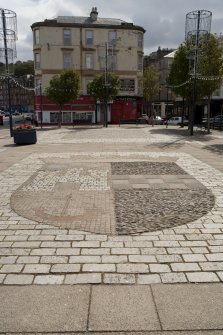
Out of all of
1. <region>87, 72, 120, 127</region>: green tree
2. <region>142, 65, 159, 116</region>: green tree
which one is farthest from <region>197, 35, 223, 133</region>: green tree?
<region>142, 65, 159, 116</region>: green tree

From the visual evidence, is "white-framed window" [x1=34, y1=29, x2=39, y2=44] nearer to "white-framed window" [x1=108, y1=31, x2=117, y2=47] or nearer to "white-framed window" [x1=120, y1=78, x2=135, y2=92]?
"white-framed window" [x1=108, y1=31, x2=117, y2=47]

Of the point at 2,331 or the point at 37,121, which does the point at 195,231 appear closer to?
the point at 2,331

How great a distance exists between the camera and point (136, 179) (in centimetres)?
932

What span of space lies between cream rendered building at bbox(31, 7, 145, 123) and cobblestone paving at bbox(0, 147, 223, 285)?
3992 centimetres

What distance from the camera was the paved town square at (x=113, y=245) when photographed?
11.1 ft

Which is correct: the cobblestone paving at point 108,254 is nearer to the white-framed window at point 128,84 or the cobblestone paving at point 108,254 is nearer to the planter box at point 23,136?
the planter box at point 23,136

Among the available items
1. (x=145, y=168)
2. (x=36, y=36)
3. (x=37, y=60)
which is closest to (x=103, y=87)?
(x=37, y=60)

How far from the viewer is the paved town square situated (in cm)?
337

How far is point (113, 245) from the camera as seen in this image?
4898 mm

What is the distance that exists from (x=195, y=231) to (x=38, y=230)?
2.69 m

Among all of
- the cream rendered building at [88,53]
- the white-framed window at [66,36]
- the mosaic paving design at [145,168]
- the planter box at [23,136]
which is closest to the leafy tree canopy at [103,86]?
the cream rendered building at [88,53]

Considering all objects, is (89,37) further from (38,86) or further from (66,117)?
(66,117)

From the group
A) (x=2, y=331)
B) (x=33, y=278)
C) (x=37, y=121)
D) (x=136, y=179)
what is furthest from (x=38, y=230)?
(x=37, y=121)

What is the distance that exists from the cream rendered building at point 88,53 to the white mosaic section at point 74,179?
1382 inches
